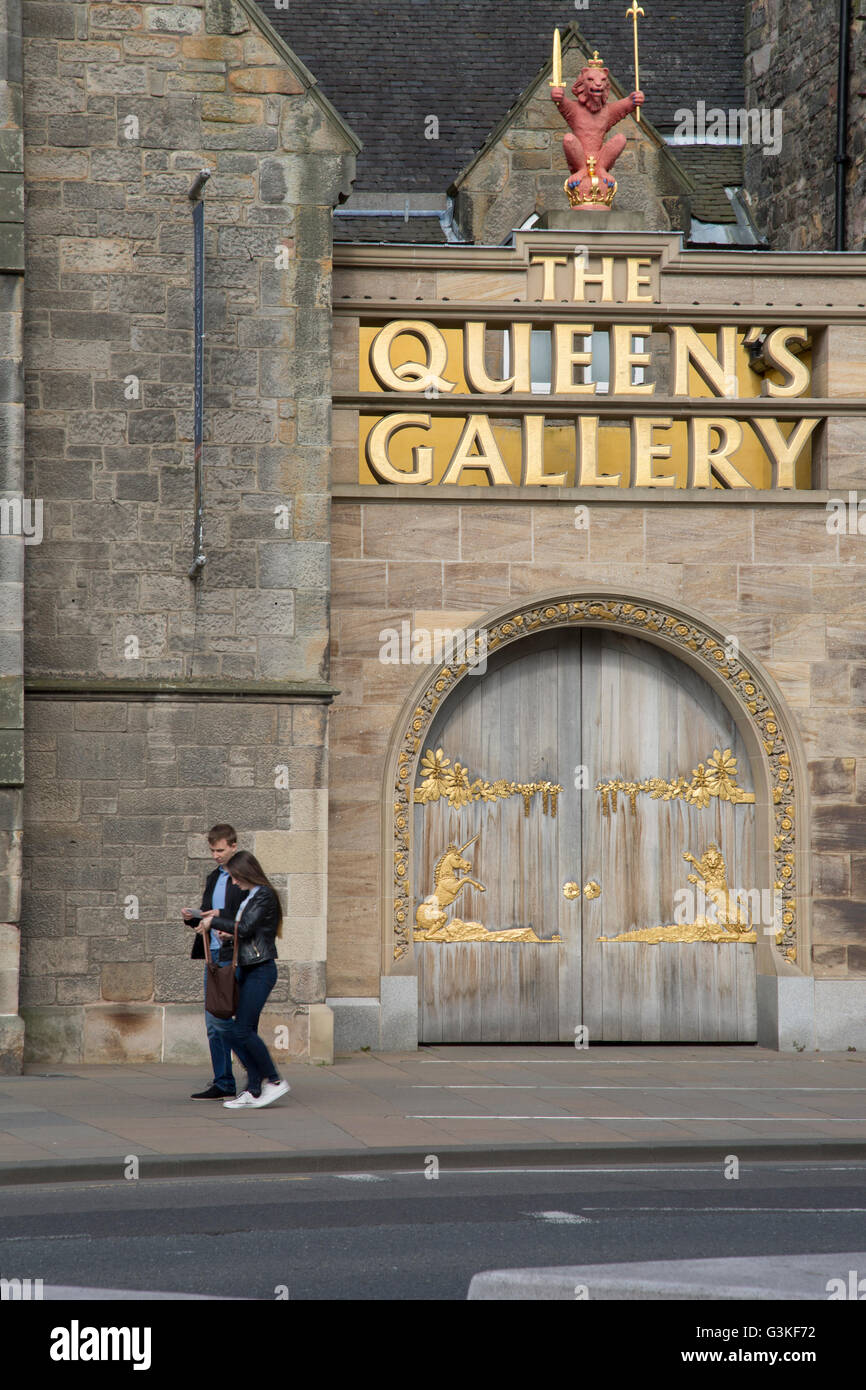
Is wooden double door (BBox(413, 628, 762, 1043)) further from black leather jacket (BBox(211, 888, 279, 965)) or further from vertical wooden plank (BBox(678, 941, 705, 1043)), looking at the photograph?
black leather jacket (BBox(211, 888, 279, 965))

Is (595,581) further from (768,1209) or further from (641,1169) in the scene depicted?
(768,1209)

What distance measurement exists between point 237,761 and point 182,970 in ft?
5.33

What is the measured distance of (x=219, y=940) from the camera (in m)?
11.7

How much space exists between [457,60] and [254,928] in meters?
15.5

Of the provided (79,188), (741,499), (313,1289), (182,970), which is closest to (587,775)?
(741,499)

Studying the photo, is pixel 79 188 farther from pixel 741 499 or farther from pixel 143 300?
pixel 741 499

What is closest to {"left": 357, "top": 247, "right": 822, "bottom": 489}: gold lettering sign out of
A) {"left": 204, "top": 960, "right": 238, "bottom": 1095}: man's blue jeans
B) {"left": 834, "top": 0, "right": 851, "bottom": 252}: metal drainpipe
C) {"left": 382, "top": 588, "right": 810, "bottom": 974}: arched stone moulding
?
{"left": 382, "top": 588, "right": 810, "bottom": 974}: arched stone moulding

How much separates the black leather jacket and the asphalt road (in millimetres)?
2209

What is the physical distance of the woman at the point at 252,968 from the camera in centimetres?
1159

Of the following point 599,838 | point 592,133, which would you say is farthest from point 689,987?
point 592,133

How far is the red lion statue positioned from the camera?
16016 mm

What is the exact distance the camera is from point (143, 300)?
46.8 ft

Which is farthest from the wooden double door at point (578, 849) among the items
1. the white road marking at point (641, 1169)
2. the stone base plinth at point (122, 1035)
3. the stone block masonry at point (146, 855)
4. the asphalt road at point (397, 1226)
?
the asphalt road at point (397, 1226)

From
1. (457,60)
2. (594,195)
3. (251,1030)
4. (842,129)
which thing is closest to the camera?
Result: (251,1030)
